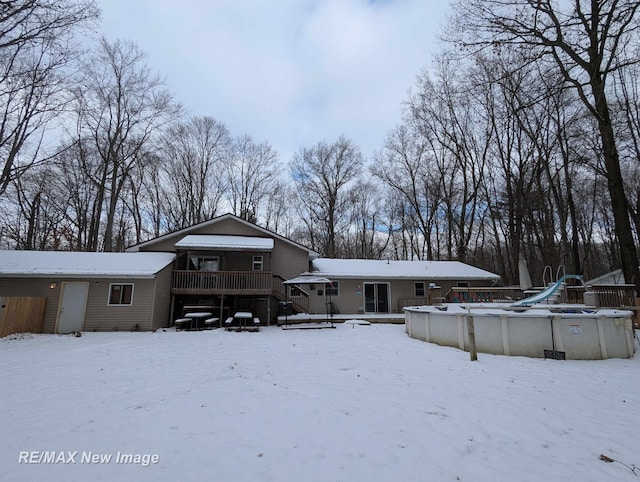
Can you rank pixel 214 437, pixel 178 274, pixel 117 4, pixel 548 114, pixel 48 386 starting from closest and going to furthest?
1. pixel 214 437
2. pixel 48 386
3. pixel 117 4
4. pixel 178 274
5. pixel 548 114

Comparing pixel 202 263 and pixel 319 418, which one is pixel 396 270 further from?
pixel 319 418

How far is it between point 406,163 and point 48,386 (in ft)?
91.3

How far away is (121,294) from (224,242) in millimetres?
5230

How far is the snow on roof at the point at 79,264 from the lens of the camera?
43.1 feet

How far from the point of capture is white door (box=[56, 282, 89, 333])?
42.7ft

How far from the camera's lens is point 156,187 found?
92.0 feet

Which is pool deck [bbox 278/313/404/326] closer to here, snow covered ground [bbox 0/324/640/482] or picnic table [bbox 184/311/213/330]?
picnic table [bbox 184/311/213/330]

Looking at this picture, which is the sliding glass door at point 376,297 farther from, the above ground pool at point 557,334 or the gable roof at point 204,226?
the above ground pool at point 557,334

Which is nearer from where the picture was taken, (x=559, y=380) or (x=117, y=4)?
(x=559, y=380)

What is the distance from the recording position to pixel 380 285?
19.6m

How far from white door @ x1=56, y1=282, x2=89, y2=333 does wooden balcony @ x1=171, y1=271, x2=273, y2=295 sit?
3.56m

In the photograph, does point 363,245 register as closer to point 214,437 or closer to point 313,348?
point 313,348

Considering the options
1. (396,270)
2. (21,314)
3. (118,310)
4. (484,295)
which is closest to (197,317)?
(118,310)

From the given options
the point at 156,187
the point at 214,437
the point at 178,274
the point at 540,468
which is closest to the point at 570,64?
the point at 540,468
